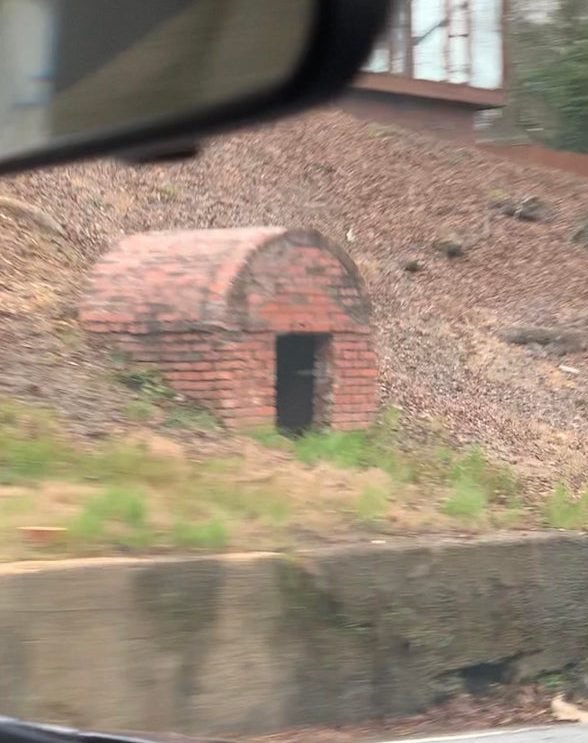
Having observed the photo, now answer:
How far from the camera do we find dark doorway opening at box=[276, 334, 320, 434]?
10.6m

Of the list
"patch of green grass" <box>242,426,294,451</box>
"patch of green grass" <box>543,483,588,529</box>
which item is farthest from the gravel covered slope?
"patch of green grass" <box>242,426,294,451</box>

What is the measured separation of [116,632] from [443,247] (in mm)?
10734

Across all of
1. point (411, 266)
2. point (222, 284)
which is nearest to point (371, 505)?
point (222, 284)

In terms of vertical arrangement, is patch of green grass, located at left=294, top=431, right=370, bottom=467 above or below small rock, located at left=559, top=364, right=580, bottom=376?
below

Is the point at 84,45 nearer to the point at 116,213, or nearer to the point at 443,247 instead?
the point at 116,213

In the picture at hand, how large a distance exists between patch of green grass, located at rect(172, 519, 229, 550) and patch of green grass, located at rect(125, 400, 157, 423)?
1.94 meters

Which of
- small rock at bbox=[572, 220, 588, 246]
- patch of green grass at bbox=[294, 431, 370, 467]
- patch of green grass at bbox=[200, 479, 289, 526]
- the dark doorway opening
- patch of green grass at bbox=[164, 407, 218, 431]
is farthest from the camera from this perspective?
small rock at bbox=[572, 220, 588, 246]

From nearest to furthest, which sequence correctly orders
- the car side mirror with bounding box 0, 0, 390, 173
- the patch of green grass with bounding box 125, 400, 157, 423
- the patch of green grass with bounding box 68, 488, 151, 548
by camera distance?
the car side mirror with bounding box 0, 0, 390, 173 → the patch of green grass with bounding box 68, 488, 151, 548 → the patch of green grass with bounding box 125, 400, 157, 423

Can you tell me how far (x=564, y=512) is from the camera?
963 cm

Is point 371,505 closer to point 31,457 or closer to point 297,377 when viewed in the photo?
point 297,377

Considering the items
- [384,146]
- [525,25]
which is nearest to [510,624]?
[384,146]

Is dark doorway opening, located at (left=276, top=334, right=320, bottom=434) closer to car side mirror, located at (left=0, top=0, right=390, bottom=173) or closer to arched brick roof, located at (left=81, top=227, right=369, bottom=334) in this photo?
arched brick roof, located at (left=81, top=227, right=369, bottom=334)

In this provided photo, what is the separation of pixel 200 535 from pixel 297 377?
3349 millimetres

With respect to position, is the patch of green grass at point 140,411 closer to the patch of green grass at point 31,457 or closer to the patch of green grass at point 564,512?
the patch of green grass at point 31,457
